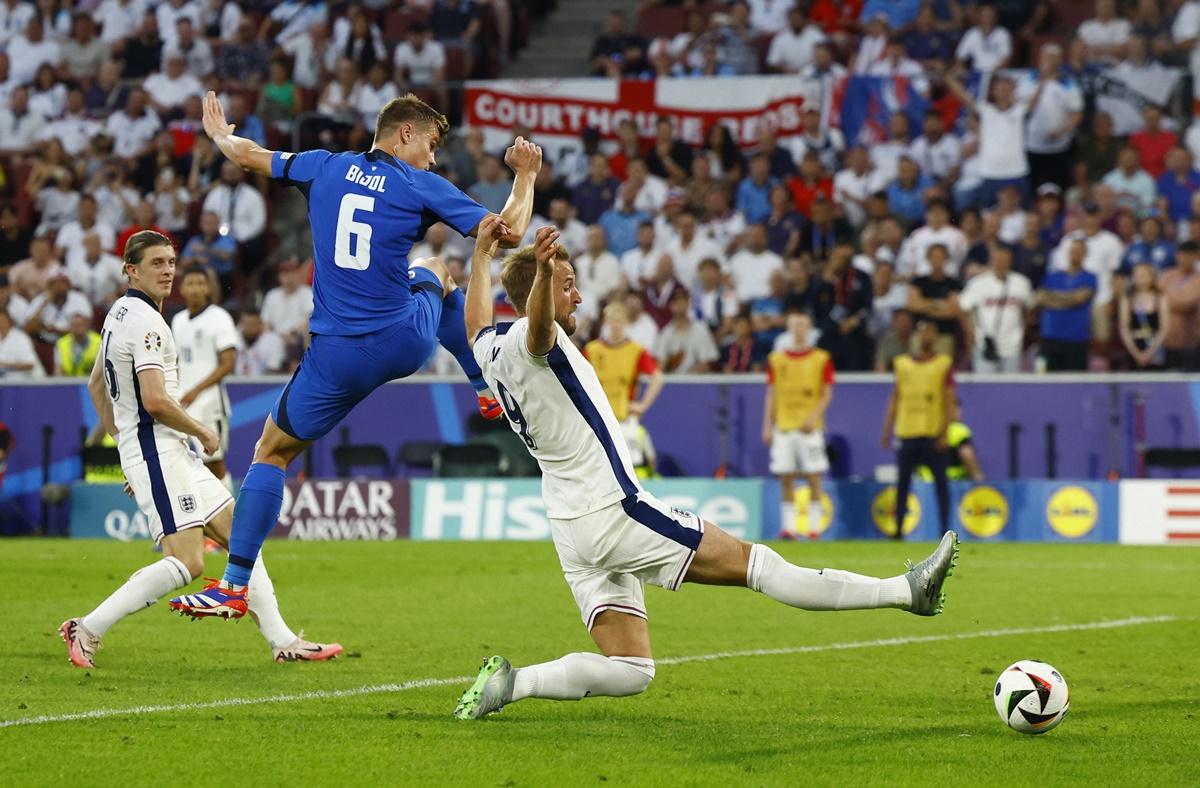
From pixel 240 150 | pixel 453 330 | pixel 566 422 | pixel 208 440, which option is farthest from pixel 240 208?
pixel 566 422

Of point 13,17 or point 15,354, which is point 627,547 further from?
point 13,17

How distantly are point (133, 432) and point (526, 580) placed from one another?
492 centimetres

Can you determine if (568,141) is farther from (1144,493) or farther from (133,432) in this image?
(133,432)

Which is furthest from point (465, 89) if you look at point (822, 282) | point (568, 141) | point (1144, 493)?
point (1144, 493)

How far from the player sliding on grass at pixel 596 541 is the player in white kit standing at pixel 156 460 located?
2.37m

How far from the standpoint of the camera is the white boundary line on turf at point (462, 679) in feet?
21.7

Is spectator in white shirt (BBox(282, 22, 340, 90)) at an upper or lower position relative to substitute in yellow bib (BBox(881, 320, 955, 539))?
upper

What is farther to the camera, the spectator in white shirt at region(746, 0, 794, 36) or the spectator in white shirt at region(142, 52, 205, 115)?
the spectator in white shirt at region(142, 52, 205, 115)

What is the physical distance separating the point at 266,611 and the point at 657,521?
2.82 meters

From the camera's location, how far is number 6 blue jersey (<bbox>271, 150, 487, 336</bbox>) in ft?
24.8

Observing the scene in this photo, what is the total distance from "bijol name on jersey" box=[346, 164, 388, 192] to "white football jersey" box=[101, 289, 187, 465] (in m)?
1.43

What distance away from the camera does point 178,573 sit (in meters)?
8.29

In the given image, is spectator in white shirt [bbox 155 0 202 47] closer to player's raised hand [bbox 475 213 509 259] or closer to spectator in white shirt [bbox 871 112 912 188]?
spectator in white shirt [bbox 871 112 912 188]

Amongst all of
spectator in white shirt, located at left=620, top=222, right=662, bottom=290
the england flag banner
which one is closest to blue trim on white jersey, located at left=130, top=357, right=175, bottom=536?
spectator in white shirt, located at left=620, top=222, right=662, bottom=290
